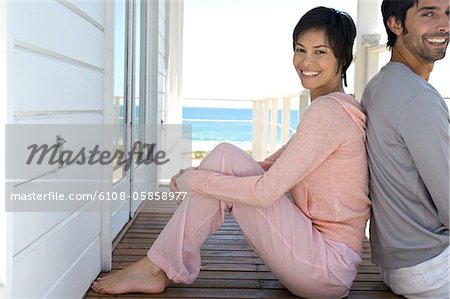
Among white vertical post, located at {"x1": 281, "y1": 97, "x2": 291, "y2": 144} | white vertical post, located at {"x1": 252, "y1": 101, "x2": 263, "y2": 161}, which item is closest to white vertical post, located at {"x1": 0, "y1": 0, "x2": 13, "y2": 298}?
white vertical post, located at {"x1": 281, "y1": 97, "x2": 291, "y2": 144}

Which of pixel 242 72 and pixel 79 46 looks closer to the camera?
pixel 79 46

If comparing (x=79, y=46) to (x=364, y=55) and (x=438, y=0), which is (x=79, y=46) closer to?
(x=438, y=0)

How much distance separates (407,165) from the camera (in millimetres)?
1570

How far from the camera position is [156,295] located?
1.74 m

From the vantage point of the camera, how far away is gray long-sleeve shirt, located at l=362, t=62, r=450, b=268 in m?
1.49

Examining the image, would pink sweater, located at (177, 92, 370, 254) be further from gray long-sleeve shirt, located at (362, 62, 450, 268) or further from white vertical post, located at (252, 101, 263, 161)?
white vertical post, located at (252, 101, 263, 161)

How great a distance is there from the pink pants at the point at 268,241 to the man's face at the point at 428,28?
59 centimetres

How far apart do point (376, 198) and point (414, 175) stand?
140 millimetres

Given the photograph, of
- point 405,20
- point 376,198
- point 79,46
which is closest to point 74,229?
point 79,46

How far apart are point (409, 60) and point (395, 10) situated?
0.50 feet

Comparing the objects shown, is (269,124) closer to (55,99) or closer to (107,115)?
(107,115)

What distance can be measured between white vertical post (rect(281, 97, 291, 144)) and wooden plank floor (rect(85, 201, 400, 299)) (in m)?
2.76

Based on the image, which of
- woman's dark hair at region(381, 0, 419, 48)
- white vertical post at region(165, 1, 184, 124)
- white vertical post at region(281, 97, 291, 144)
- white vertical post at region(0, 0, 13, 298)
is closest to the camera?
white vertical post at region(0, 0, 13, 298)

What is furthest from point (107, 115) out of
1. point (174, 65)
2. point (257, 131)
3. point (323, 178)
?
point (257, 131)
